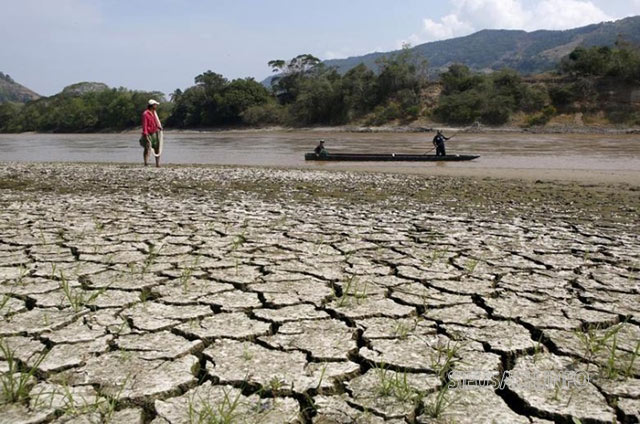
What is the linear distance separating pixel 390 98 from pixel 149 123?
42289 mm

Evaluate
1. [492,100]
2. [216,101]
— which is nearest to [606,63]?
[492,100]

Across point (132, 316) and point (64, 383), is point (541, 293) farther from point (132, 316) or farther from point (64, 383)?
point (64, 383)

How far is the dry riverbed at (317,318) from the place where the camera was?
6.53 ft

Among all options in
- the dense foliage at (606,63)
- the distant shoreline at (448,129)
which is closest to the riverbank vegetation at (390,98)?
the dense foliage at (606,63)

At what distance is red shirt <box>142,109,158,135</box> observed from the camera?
10.7 m

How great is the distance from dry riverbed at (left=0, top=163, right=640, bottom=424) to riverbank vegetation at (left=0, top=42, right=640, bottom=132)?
38953mm

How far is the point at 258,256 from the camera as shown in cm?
407

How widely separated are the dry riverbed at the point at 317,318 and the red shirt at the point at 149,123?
5.10 metres

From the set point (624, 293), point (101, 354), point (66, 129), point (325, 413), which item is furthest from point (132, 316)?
point (66, 129)

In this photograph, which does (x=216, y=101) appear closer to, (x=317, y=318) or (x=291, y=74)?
(x=291, y=74)

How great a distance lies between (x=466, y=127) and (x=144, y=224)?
3957 centimetres

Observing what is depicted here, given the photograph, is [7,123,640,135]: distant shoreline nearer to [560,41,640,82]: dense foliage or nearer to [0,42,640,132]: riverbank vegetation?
[0,42,640,132]: riverbank vegetation

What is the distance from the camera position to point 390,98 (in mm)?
51250

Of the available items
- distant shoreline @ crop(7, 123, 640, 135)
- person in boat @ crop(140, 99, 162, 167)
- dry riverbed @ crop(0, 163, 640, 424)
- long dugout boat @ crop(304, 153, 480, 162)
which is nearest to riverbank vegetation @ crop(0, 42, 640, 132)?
distant shoreline @ crop(7, 123, 640, 135)
